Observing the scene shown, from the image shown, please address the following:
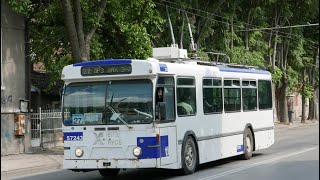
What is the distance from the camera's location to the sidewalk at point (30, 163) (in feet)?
50.2

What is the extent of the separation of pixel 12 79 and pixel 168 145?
10637mm

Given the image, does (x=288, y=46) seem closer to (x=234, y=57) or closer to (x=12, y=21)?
(x=234, y=57)

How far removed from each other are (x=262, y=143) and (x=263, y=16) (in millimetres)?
19769

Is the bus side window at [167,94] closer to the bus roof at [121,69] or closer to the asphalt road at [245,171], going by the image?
the bus roof at [121,69]

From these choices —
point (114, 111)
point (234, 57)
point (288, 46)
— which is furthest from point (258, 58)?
point (114, 111)

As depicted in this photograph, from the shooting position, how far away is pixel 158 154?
11531mm

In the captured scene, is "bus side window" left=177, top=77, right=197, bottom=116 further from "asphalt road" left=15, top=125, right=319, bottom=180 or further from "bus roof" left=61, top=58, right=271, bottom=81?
"asphalt road" left=15, top=125, right=319, bottom=180

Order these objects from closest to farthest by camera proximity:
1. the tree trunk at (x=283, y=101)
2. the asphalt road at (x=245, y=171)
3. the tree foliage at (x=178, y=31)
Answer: the asphalt road at (x=245, y=171) → the tree foliage at (x=178, y=31) → the tree trunk at (x=283, y=101)

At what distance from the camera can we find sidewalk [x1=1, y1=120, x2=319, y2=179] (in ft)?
50.2

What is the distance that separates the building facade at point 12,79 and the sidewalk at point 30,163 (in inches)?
25.3

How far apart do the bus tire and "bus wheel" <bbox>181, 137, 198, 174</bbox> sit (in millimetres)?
3427

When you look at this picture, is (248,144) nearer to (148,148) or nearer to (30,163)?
(148,148)

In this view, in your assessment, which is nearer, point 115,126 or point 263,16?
point 115,126

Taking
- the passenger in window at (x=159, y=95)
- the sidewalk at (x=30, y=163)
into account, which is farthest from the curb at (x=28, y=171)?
the passenger in window at (x=159, y=95)
